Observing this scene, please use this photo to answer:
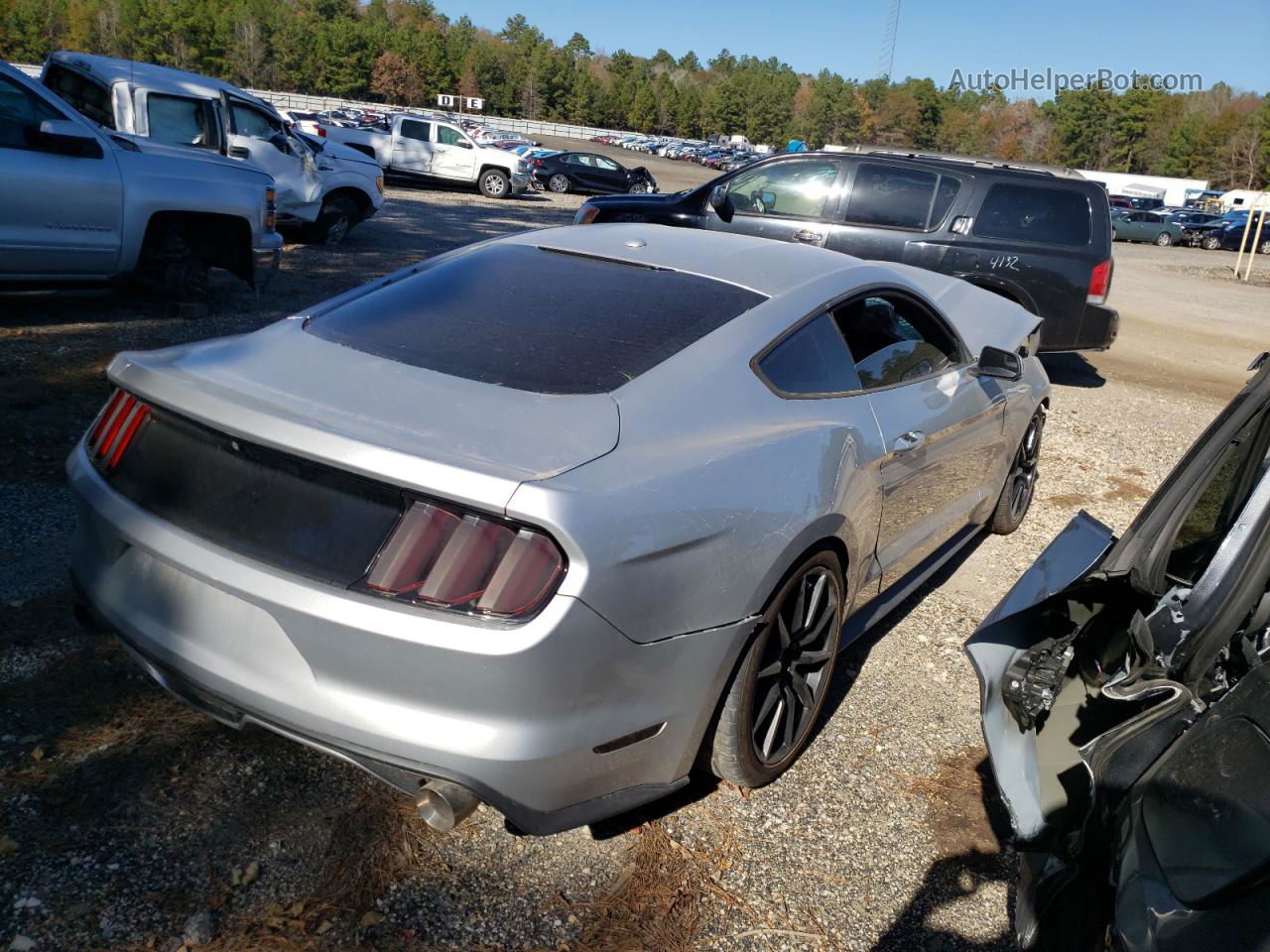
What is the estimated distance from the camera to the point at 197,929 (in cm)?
242

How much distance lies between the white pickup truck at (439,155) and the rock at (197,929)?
23195mm

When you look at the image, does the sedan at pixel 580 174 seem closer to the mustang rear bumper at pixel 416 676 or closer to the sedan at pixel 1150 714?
the sedan at pixel 1150 714

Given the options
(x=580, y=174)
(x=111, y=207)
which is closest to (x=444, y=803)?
(x=111, y=207)

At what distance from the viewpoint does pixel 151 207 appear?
789cm

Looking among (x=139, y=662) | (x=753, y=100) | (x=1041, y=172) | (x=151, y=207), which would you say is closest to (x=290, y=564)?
(x=139, y=662)

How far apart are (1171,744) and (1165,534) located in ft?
1.83

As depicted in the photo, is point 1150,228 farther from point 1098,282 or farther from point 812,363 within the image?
point 812,363

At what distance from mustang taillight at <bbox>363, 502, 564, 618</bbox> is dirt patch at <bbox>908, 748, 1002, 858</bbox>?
1.62m

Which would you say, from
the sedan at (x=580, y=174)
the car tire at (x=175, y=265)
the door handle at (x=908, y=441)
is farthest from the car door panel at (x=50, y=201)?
the sedan at (x=580, y=174)

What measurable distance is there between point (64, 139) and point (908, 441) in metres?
6.49

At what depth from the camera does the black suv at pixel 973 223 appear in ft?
31.4

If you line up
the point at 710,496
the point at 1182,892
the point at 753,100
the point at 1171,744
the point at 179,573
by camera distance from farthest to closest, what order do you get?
the point at 753,100, the point at 710,496, the point at 179,573, the point at 1171,744, the point at 1182,892

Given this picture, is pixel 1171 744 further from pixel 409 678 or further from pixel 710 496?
pixel 409 678

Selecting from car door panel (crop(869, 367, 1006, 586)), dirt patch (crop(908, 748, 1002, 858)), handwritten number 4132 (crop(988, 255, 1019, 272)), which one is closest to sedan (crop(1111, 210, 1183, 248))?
handwritten number 4132 (crop(988, 255, 1019, 272))
